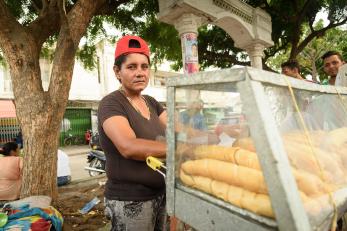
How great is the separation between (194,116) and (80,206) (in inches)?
181

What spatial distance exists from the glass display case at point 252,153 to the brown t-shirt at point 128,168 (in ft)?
1.54

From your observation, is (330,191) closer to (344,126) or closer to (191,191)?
(191,191)

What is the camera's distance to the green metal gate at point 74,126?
68.1 ft

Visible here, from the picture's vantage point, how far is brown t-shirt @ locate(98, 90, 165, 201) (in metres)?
1.62

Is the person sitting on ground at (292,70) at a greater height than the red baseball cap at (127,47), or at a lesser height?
greater

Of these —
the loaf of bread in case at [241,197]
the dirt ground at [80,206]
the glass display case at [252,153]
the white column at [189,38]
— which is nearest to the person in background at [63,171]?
the dirt ground at [80,206]

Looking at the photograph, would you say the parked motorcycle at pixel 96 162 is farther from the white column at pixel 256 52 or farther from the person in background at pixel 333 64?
the person in background at pixel 333 64

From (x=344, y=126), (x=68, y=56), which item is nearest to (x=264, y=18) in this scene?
(x=68, y=56)

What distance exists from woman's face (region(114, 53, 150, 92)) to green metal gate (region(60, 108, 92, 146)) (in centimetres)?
1998

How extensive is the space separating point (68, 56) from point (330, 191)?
4.29 m

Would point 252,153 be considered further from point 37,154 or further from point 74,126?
point 74,126

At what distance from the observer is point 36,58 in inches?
184

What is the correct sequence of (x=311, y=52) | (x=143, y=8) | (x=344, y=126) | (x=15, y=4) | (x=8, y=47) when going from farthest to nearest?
1. (x=311, y=52)
2. (x=143, y=8)
3. (x=15, y=4)
4. (x=8, y=47)
5. (x=344, y=126)

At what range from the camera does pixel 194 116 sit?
1121 millimetres
